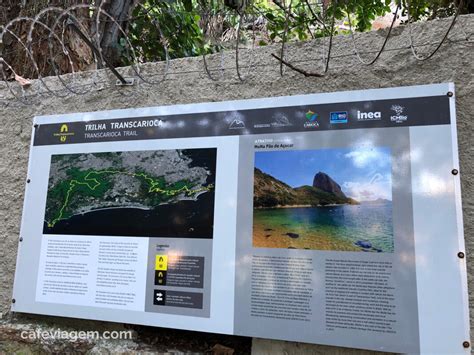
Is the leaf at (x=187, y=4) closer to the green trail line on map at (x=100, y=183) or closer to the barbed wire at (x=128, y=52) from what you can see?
the barbed wire at (x=128, y=52)

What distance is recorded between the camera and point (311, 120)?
175cm

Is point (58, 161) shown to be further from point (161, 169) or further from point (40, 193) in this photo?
point (161, 169)

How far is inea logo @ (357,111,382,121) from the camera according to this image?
5.41 ft

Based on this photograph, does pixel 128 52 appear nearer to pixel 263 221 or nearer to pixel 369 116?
pixel 263 221

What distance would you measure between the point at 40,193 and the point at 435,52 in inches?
84.0

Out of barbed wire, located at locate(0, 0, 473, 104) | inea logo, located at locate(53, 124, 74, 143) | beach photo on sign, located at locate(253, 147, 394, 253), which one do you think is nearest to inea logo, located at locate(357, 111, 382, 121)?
beach photo on sign, located at locate(253, 147, 394, 253)

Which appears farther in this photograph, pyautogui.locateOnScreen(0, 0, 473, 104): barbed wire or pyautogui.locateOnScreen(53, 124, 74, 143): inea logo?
pyautogui.locateOnScreen(53, 124, 74, 143): inea logo

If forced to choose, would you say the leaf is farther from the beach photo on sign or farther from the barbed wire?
the beach photo on sign

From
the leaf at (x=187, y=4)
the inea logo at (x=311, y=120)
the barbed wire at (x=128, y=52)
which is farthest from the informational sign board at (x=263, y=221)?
the leaf at (x=187, y=4)

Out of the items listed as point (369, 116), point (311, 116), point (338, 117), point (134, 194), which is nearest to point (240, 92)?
point (311, 116)

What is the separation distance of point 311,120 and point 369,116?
248 millimetres

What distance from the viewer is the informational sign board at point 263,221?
151 cm

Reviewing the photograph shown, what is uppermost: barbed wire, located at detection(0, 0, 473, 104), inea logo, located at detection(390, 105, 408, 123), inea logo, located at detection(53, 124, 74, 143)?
barbed wire, located at detection(0, 0, 473, 104)

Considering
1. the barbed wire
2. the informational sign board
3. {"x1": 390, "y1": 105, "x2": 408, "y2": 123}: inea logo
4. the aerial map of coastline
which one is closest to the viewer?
the informational sign board
